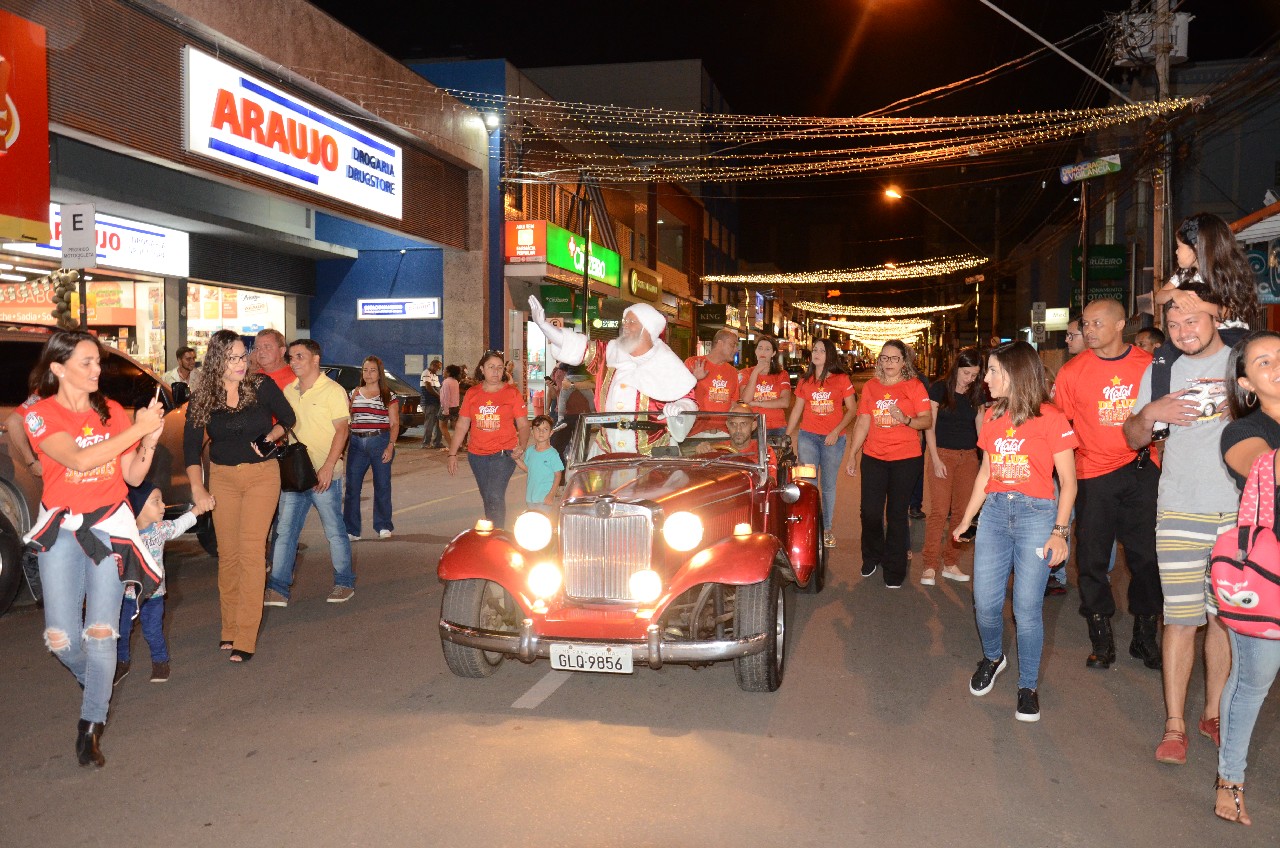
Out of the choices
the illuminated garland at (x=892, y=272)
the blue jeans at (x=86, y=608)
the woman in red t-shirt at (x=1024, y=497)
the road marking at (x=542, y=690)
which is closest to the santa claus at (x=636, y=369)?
the road marking at (x=542, y=690)

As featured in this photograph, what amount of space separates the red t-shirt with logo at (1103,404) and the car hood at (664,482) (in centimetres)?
205

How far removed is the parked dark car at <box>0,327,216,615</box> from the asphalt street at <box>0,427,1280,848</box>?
0.80 metres

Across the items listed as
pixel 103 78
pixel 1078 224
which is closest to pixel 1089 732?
pixel 103 78

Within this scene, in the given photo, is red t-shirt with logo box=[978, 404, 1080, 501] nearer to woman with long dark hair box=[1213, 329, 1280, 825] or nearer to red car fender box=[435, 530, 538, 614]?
woman with long dark hair box=[1213, 329, 1280, 825]

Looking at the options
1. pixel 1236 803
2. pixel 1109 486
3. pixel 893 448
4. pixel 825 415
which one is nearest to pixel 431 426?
pixel 825 415

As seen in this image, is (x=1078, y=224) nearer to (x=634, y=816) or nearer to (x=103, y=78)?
(x=103, y=78)

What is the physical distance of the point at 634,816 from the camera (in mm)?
3836

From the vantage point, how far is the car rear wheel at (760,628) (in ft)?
17.0

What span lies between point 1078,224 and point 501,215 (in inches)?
746

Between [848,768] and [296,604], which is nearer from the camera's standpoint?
[848,768]

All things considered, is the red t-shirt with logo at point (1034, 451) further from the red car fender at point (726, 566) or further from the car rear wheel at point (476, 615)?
the car rear wheel at point (476, 615)

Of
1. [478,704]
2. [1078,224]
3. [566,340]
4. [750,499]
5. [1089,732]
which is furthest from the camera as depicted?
[1078,224]

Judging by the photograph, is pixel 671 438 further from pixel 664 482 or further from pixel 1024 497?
pixel 1024 497

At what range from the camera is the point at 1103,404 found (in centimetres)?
595
